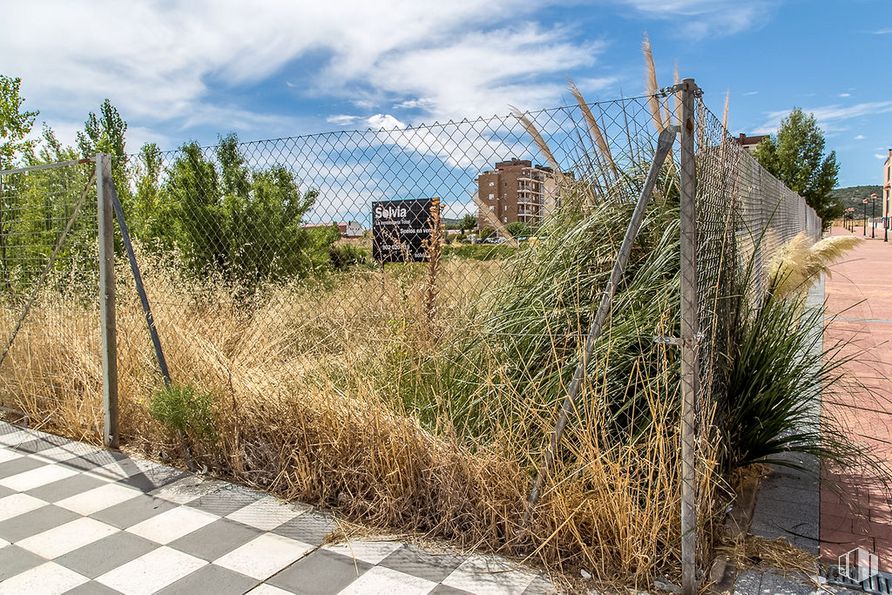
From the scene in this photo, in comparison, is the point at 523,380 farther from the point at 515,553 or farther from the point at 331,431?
the point at 331,431

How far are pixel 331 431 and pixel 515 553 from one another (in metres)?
1.10

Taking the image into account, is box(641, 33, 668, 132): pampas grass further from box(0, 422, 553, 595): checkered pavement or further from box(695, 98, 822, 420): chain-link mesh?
box(0, 422, 553, 595): checkered pavement

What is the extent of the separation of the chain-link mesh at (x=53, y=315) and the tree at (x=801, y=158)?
34.3m

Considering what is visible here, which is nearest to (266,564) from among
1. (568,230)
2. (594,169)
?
(568,230)

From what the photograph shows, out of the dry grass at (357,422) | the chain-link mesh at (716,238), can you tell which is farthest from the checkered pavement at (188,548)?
the chain-link mesh at (716,238)

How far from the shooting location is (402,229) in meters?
3.67

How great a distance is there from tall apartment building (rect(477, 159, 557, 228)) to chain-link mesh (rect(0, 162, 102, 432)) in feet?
8.82

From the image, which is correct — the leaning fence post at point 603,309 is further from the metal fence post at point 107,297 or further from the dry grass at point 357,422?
the metal fence post at point 107,297

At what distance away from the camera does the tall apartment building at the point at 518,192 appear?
9.92 feet

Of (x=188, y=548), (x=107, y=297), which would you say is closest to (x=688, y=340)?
(x=188, y=548)

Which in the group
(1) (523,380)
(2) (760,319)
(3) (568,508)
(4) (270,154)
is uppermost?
(4) (270,154)

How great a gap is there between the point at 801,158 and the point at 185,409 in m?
37.4

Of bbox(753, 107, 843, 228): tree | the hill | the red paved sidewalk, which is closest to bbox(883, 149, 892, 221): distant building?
the hill

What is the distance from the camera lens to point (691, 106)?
84.6 inches
